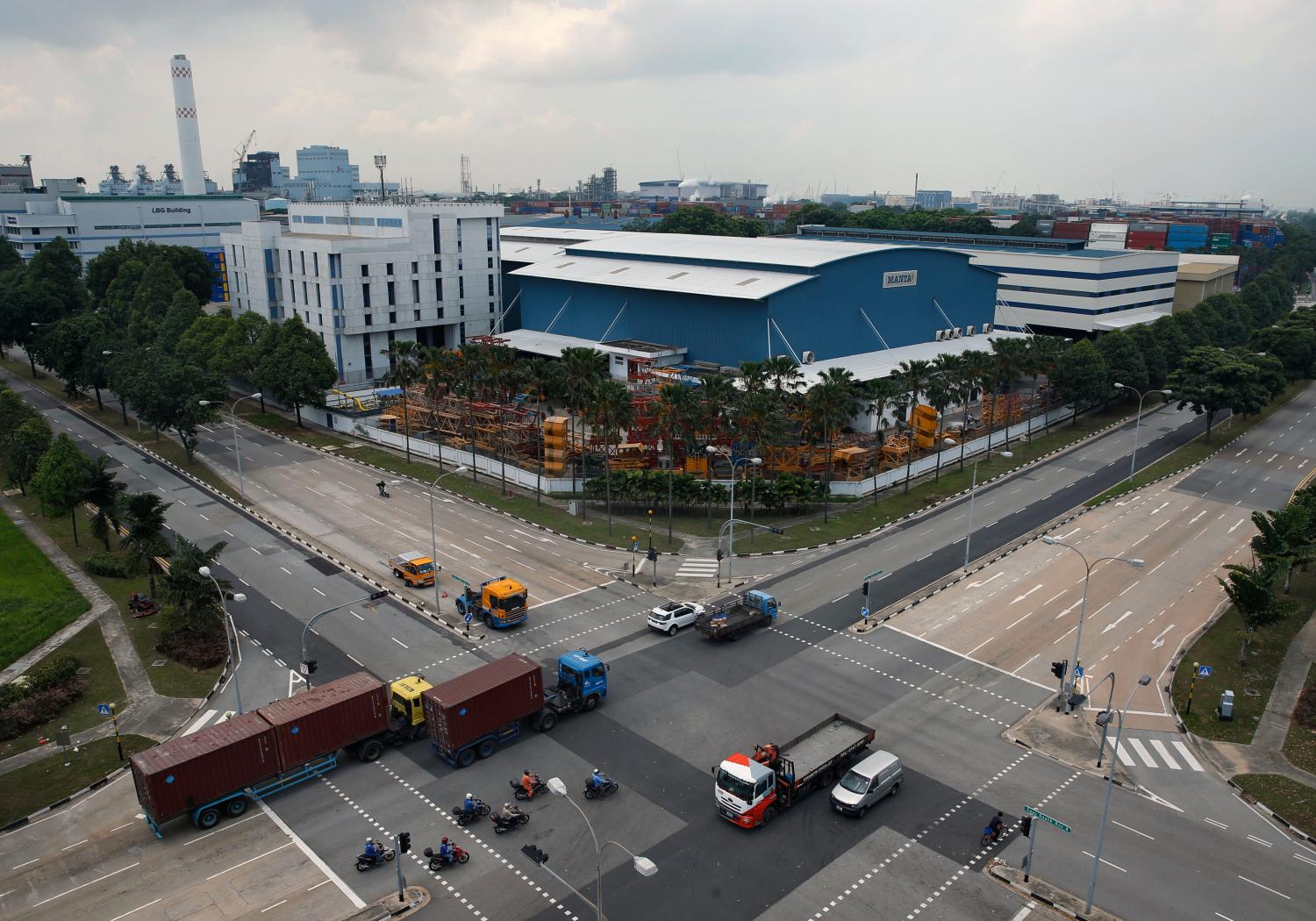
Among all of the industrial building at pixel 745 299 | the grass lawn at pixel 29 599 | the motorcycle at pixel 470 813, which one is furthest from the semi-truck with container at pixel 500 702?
the industrial building at pixel 745 299

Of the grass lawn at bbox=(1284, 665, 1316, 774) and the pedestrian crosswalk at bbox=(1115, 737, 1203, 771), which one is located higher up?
the grass lawn at bbox=(1284, 665, 1316, 774)

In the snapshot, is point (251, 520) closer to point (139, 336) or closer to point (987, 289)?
point (139, 336)

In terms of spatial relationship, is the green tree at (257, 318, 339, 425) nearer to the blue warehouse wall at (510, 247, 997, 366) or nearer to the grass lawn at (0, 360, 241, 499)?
the grass lawn at (0, 360, 241, 499)

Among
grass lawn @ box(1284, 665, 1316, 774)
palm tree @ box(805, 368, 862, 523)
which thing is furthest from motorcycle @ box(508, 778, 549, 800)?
palm tree @ box(805, 368, 862, 523)

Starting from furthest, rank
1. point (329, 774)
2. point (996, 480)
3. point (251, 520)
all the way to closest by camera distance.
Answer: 1. point (996, 480)
2. point (251, 520)
3. point (329, 774)

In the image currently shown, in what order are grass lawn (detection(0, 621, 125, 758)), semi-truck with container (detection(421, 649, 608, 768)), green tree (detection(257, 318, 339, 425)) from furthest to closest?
green tree (detection(257, 318, 339, 425)) < grass lawn (detection(0, 621, 125, 758)) < semi-truck with container (detection(421, 649, 608, 768))

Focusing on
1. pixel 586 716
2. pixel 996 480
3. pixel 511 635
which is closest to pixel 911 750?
pixel 586 716

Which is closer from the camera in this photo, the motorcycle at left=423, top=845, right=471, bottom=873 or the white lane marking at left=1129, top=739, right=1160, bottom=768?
the motorcycle at left=423, top=845, right=471, bottom=873

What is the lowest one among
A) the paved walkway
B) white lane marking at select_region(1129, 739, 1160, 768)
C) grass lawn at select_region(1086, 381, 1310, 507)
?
the paved walkway
